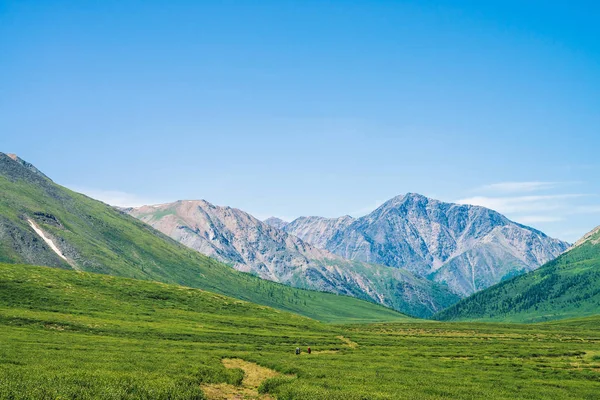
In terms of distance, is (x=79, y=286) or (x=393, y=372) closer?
(x=393, y=372)

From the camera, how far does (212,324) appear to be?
156250 mm

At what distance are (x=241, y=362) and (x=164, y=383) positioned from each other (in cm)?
Answer: 3176

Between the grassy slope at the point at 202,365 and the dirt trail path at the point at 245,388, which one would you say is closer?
the grassy slope at the point at 202,365

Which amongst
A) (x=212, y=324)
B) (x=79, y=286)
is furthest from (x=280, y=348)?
(x=79, y=286)

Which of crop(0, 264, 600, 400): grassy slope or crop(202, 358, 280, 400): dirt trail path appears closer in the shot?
crop(0, 264, 600, 400): grassy slope

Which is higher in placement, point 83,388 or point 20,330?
point 83,388

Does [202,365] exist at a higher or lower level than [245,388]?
higher

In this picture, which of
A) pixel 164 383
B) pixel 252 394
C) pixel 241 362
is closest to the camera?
pixel 164 383

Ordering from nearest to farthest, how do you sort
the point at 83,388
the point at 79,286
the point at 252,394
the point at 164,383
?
the point at 83,388
the point at 164,383
the point at 252,394
the point at 79,286

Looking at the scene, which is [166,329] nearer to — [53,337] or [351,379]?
[53,337]

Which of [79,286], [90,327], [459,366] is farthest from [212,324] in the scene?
[459,366]

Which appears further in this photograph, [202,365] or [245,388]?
[202,365]

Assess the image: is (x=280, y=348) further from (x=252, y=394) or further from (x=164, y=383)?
(x=164, y=383)

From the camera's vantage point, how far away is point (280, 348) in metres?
104
